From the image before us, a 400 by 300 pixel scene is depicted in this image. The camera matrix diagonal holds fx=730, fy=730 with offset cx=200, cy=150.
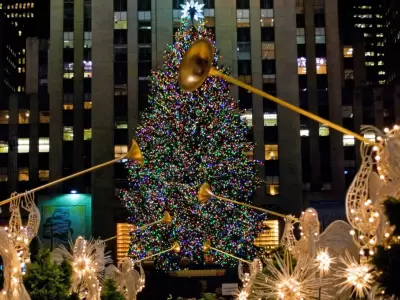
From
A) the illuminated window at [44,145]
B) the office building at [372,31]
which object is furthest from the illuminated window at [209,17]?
the office building at [372,31]

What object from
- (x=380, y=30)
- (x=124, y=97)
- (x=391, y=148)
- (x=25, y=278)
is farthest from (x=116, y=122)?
(x=380, y=30)

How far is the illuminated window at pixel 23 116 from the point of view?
6128cm

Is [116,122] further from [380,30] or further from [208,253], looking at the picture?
[380,30]

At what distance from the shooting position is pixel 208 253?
121 feet

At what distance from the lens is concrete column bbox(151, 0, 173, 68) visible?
53.0 meters

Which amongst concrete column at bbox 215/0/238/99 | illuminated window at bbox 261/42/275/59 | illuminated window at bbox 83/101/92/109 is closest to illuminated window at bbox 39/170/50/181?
illuminated window at bbox 83/101/92/109

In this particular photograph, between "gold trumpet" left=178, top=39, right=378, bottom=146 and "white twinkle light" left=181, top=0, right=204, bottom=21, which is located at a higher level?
"white twinkle light" left=181, top=0, right=204, bottom=21

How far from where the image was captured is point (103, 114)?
5247cm

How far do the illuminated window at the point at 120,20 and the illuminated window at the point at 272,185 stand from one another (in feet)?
50.6

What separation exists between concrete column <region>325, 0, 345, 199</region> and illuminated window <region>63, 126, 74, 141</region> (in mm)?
20387

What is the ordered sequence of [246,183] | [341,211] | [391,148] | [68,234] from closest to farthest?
1. [391,148]
2. [246,183]
3. [68,234]
4. [341,211]

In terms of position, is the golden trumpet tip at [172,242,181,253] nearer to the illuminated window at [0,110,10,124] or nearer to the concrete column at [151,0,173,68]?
the concrete column at [151,0,173,68]

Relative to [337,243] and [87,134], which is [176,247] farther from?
[87,134]

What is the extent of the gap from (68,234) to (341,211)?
63.1ft
